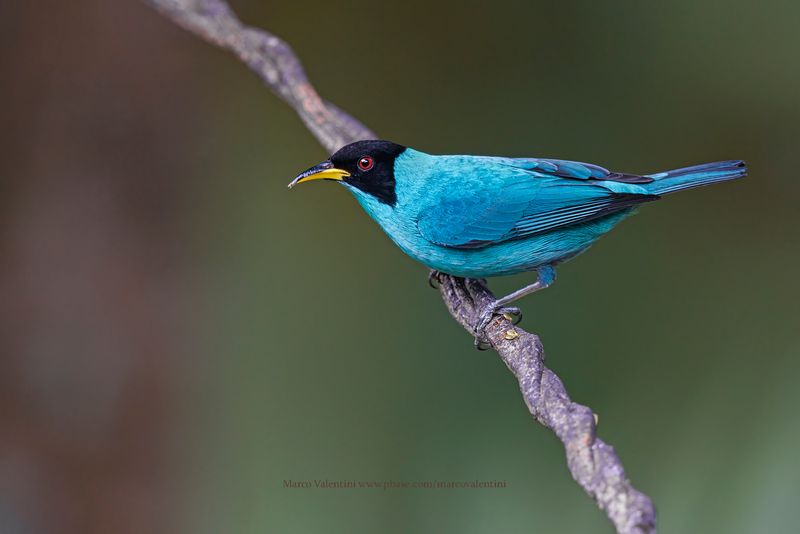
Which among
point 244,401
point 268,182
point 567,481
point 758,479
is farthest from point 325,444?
point 758,479

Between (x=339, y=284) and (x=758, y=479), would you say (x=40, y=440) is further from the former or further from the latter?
(x=758, y=479)

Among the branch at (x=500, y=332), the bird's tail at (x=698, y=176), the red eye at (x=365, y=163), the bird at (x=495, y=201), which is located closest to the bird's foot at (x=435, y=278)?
the branch at (x=500, y=332)

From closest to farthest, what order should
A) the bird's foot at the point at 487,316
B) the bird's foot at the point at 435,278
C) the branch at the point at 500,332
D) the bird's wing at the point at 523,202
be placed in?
1. the branch at the point at 500,332
2. the bird's foot at the point at 487,316
3. the bird's wing at the point at 523,202
4. the bird's foot at the point at 435,278

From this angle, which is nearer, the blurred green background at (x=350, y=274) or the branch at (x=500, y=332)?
the branch at (x=500, y=332)

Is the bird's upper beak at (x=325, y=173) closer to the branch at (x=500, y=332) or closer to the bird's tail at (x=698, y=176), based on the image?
the branch at (x=500, y=332)

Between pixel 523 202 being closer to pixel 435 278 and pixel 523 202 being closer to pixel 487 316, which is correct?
pixel 487 316

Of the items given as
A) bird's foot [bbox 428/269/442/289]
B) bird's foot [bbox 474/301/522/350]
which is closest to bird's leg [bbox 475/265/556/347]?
bird's foot [bbox 474/301/522/350]
